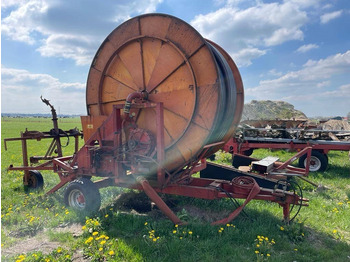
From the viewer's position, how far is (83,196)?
18.6ft

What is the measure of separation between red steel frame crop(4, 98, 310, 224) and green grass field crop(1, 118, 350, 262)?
15.6 inches

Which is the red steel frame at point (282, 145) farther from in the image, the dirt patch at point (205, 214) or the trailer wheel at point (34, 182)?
the trailer wheel at point (34, 182)

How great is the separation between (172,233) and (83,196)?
7.34 feet

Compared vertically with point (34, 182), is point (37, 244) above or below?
below

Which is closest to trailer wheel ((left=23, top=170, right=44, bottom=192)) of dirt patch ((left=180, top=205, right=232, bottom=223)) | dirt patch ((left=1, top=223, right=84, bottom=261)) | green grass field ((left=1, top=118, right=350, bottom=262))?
green grass field ((left=1, top=118, right=350, bottom=262))

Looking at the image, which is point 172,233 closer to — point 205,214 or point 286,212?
point 205,214

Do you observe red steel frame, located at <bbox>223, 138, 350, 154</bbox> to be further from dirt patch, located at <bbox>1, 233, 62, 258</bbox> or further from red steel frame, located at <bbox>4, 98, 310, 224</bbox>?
dirt patch, located at <bbox>1, 233, 62, 258</bbox>


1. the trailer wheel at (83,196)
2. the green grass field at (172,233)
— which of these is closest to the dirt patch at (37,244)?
the green grass field at (172,233)

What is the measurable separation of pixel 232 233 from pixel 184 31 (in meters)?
3.67

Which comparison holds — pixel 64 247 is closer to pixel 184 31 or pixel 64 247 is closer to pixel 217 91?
pixel 217 91

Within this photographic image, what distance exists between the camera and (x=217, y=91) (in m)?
4.70

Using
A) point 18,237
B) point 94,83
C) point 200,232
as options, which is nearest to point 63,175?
point 18,237

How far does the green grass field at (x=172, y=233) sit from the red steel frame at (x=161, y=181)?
40cm

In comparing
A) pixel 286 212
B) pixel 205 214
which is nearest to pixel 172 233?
pixel 205 214
